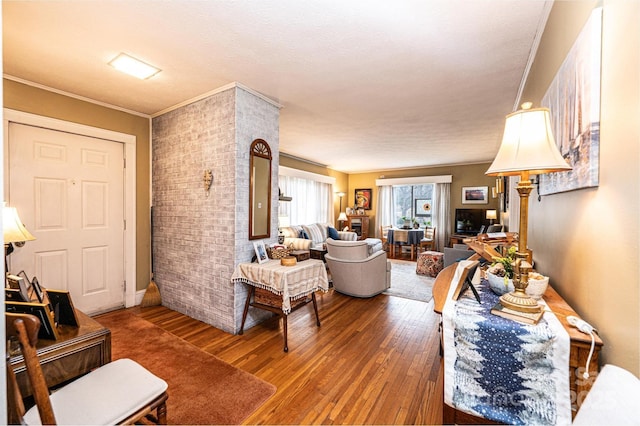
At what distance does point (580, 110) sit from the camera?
1.22 meters

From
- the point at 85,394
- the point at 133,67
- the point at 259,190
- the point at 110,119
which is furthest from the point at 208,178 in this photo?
the point at 85,394

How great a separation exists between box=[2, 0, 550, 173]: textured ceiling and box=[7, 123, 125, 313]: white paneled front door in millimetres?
631

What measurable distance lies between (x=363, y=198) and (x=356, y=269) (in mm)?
5284

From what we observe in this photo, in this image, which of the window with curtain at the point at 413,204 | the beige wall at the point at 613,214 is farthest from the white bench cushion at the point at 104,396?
the window with curtain at the point at 413,204

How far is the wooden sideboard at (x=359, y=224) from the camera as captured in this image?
334 inches

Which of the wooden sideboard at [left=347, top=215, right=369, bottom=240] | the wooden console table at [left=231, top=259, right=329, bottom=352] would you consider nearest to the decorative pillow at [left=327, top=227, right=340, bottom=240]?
the wooden sideboard at [left=347, top=215, right=369, bottom=240]

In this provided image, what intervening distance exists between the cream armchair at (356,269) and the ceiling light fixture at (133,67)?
3.02 m

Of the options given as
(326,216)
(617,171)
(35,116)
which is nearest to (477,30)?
(617,171)

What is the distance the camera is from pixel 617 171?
0.95 m

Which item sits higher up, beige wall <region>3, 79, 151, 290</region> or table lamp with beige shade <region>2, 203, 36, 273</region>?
beige wall <region>3, 79, 151, 290</region>

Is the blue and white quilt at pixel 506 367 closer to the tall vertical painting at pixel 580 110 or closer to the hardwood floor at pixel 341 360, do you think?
the tall vertical painting at pixel 580 110

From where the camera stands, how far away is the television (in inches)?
281

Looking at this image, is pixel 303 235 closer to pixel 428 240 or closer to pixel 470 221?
pixel 428 240

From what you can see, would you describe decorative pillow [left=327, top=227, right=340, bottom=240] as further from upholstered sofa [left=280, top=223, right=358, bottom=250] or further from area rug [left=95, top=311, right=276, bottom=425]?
area rug [left=95, top=311, right=276, bottom=425]
